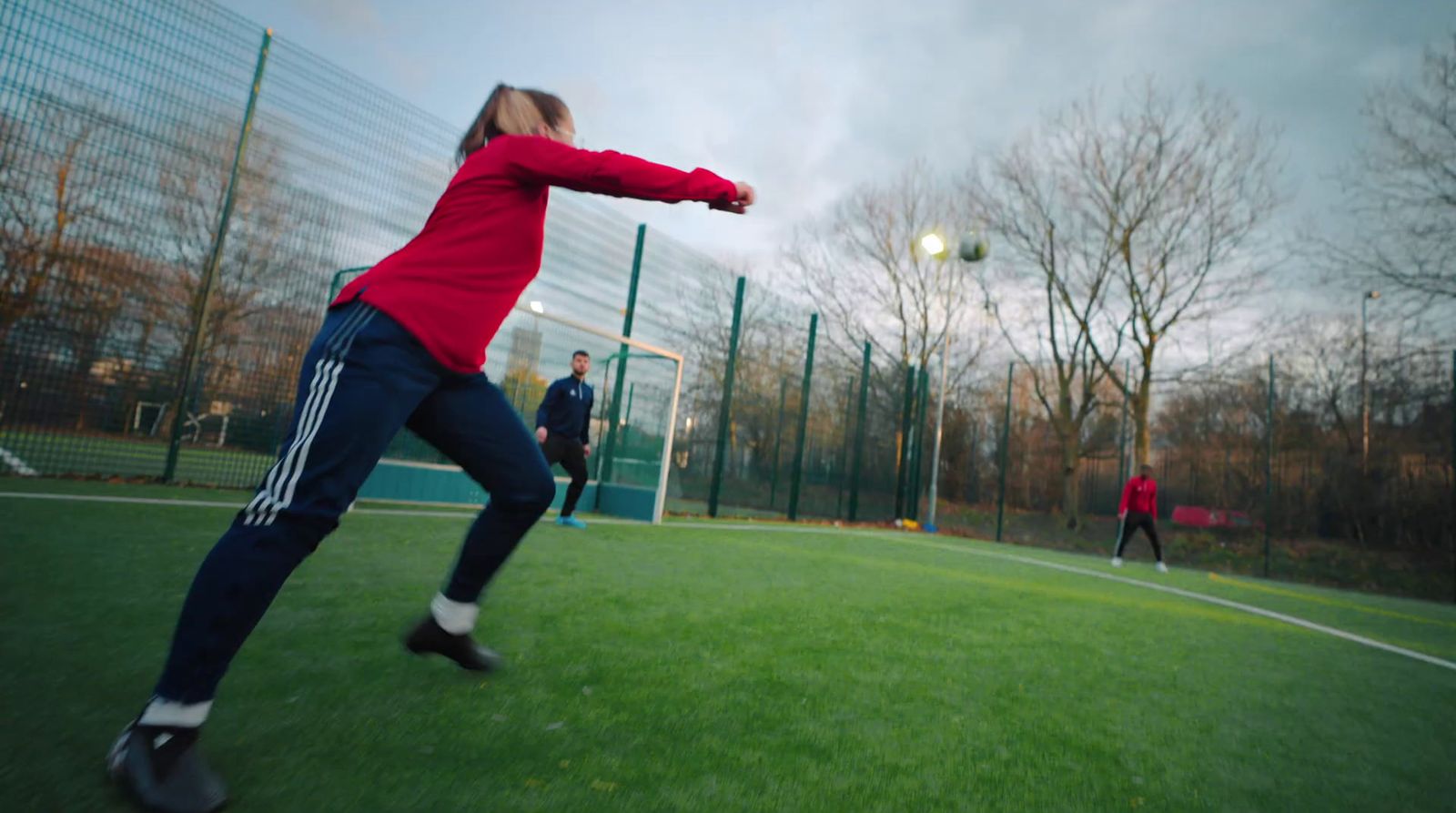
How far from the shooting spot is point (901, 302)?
21109 mm

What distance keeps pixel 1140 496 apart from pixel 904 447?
215 inches

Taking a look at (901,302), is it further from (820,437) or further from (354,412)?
(354,412)

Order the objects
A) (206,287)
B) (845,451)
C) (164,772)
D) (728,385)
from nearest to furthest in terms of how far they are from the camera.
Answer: (164,772), (206,287), (728,385), (845,451)

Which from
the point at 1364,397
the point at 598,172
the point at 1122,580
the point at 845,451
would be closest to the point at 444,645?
→ the point at 598,172

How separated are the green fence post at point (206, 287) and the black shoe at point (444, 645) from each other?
6.04m

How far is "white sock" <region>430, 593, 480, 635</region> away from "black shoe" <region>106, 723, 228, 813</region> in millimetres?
699

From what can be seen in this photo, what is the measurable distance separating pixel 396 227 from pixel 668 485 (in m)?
5.05

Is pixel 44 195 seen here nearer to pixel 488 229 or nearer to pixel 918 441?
pixel 488 229

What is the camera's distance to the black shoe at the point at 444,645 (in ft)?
6.07

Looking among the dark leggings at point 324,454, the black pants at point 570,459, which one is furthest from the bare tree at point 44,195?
the dark leggings at point 324,454

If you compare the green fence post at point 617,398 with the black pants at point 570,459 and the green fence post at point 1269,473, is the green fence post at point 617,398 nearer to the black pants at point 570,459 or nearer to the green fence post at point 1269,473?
the black pants at point 570,459

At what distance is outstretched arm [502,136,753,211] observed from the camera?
1.61 meters

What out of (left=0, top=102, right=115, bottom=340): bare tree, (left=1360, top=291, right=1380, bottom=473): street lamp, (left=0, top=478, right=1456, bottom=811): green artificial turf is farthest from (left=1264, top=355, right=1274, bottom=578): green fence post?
(left=0, top=102, right=115, bottom=340): bare tree

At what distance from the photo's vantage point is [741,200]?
5.85ft
